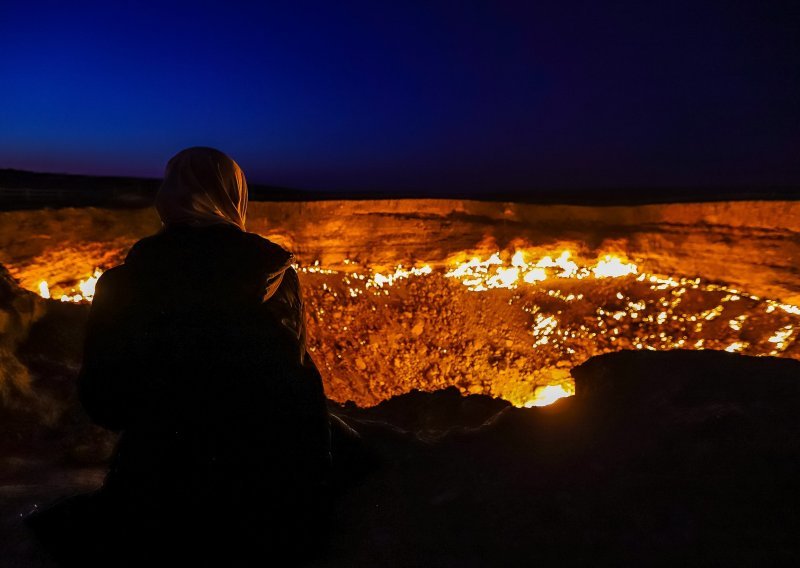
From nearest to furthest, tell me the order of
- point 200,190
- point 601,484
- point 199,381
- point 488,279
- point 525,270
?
1. point 199,381
2. point 200,190
3. point 601,484
4. point 525,270
5. point 488,279

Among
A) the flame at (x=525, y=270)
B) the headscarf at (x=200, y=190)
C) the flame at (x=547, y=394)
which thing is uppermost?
the headscarf at (x=200, y=190)

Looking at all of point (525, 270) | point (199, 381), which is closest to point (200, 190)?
point (199, 381)

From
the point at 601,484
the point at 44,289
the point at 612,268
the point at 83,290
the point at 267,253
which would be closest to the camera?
the point at 267,253

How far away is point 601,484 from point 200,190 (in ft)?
6.66

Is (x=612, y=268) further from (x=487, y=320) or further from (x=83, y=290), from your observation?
(x=83, y=290)

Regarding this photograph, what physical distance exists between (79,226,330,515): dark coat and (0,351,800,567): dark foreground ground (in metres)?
0.52

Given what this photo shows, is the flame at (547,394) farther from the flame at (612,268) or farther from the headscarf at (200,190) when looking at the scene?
the headscarf at (200,190)

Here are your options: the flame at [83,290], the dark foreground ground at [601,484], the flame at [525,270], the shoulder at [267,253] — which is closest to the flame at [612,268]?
the flame at [525,270]

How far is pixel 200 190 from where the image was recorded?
179cm

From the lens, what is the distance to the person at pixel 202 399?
143cm

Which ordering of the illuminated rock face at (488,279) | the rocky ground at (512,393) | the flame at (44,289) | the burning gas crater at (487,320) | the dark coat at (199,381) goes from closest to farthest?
the dark coat at (199,381), the rocky ground at (512,393), the flame at (44,289), the illuminated rock face at (488,279), the burning gas crater at (487,320)

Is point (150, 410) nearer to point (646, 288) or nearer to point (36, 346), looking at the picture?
point (36, 346)

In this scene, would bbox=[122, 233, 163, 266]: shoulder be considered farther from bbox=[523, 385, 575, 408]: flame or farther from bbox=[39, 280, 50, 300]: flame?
bbox=[523, 385, 575, 408]: flame

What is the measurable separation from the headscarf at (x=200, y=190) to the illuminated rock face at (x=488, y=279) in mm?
5762
